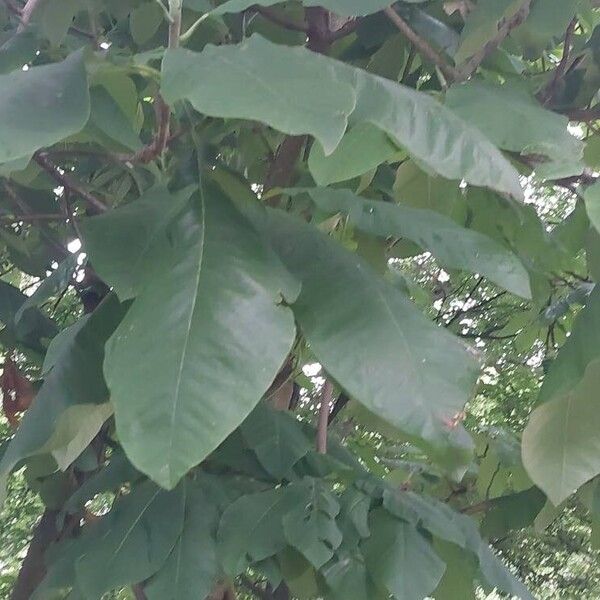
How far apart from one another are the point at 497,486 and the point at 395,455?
1.35 feet

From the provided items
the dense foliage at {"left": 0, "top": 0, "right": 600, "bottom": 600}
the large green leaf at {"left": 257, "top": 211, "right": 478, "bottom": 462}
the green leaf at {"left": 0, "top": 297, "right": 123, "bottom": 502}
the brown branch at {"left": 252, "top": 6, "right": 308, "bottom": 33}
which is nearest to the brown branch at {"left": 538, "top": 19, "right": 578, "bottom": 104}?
the dense foliage at {"left": 0, "top": 0, "right": 600, "bottom": 600}

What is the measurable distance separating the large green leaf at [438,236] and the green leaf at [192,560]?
339mm

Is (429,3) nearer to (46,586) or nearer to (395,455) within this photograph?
(46,586)

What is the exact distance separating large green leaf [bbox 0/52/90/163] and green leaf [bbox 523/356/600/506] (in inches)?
15.1

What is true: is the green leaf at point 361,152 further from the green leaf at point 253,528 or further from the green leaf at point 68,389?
the green leaf at point 253,528

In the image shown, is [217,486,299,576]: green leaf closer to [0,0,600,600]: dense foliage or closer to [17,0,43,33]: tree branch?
[0,0,600,600]: dense foliage

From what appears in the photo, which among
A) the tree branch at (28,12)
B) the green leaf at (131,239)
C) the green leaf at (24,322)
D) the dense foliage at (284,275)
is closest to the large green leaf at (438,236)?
the dense foliage at (284,275)

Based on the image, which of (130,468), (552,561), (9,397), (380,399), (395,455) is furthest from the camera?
(552,561)

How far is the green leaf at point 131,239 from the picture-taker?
0.52 m

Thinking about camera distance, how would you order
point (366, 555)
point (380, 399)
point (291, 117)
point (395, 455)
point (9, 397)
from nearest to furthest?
point (291, 117)
point (380, 399)
point (366, 555)
point (9, 397)
point (395, 455)

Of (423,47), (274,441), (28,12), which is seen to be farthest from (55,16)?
(274,441)

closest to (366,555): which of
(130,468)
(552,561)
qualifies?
(130,468)

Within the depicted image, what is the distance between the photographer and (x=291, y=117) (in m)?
0.36

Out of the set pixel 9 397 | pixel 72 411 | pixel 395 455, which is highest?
pixel 72 411
